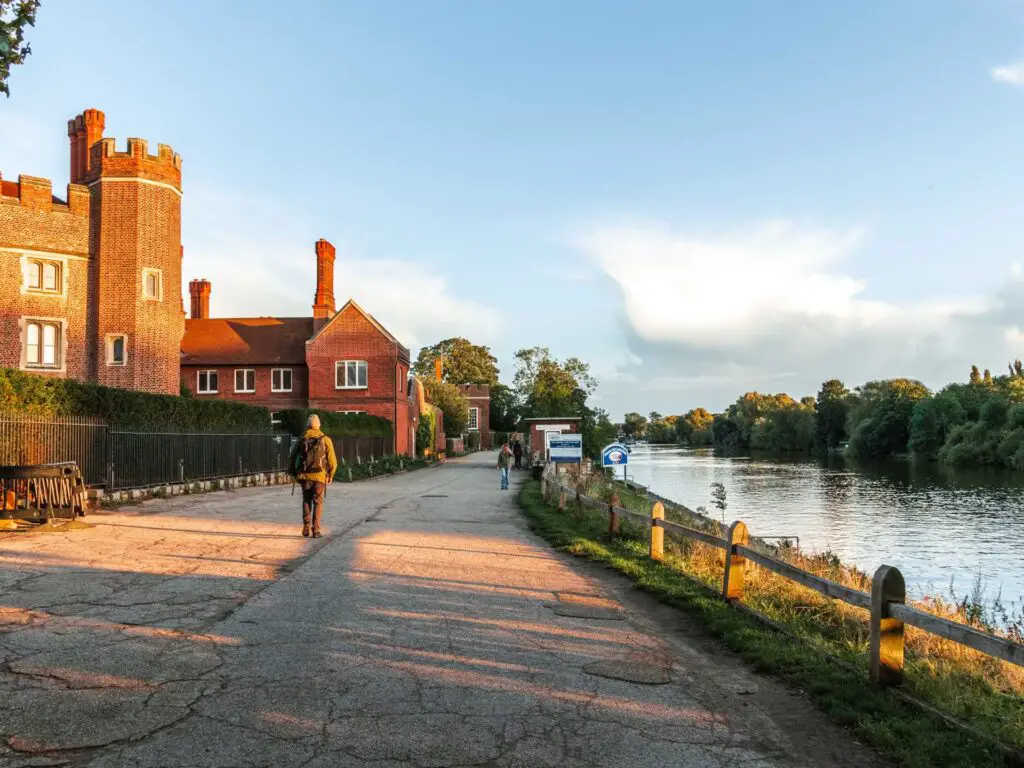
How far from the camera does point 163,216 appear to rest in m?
36.1

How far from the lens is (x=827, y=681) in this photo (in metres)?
6.21

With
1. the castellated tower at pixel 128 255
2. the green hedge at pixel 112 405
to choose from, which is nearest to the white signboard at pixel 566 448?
the green hedge at pixel 112 405

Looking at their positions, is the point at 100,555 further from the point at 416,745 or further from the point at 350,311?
the point at 350,311

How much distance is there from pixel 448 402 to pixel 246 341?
29990mm

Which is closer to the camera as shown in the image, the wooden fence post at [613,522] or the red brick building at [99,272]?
the wooden fence post at [613,522]

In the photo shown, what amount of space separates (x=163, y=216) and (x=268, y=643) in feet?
111

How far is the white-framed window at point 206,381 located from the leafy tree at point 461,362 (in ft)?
206

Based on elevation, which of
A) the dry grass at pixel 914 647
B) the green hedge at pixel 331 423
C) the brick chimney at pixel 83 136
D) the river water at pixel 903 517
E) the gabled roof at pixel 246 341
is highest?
the brick chimney at pixel 83 136

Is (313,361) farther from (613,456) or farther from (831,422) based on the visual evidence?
(831,422)

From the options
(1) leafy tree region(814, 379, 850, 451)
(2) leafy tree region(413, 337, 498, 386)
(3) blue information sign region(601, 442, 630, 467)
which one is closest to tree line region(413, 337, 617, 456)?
(2) leafy tree region(413, 337, 498, 386)

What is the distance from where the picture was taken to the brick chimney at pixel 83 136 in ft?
121

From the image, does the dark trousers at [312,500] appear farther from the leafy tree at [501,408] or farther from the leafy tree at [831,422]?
the leafy tree at [831,422]

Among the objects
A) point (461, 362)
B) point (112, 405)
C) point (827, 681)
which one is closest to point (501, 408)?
point (461, 362)

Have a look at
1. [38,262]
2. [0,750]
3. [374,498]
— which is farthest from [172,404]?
[0,750]
